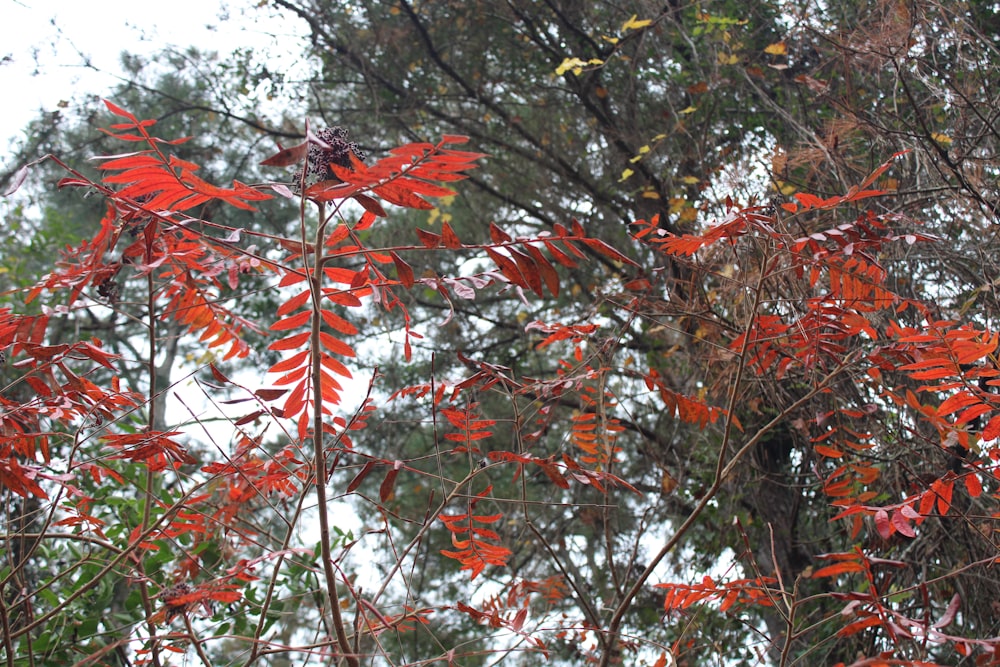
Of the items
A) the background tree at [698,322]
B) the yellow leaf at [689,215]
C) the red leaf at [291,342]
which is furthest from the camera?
the yellow leaf at [689,215]

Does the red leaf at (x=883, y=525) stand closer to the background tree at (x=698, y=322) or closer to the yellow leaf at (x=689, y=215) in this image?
the background tree at (x=698, y=322)

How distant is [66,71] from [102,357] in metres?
3.41

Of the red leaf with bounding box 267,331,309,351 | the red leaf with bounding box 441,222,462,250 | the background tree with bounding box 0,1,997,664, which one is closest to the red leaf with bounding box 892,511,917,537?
the background tree with bounding box 0,1,997,664

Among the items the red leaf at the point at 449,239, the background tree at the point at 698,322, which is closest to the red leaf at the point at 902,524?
the background tree at the point at 698,322

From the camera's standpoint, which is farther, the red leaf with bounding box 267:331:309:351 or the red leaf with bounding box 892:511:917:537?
the red leaf with bounding box 267:331:309:351

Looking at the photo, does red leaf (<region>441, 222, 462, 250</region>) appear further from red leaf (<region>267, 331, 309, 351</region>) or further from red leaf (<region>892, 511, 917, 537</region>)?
red leaf (<region>892, 511, 917, 537</region>)

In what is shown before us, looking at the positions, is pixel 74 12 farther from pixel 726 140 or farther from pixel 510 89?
pixel 726 140

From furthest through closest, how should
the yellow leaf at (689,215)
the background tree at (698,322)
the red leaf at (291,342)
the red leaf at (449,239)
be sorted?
the yellow leaf at (689,215) < the background tree at (698,322) < the red leaf at (291,342) < the red leaf at (449,239)

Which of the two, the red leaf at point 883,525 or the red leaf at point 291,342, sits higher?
the red leaf at point 291,342

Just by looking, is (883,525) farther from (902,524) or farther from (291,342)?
(291,342)

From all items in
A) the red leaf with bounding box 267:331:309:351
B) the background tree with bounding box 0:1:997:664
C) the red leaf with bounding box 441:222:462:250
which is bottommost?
the red leaf with bounding box 441:222:462:250

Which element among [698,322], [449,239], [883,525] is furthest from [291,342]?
[698,322]

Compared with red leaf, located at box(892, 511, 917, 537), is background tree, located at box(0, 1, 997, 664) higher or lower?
higher

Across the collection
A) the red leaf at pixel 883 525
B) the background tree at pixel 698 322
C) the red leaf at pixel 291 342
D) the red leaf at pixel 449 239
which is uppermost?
the background tree at pixel 698 322
